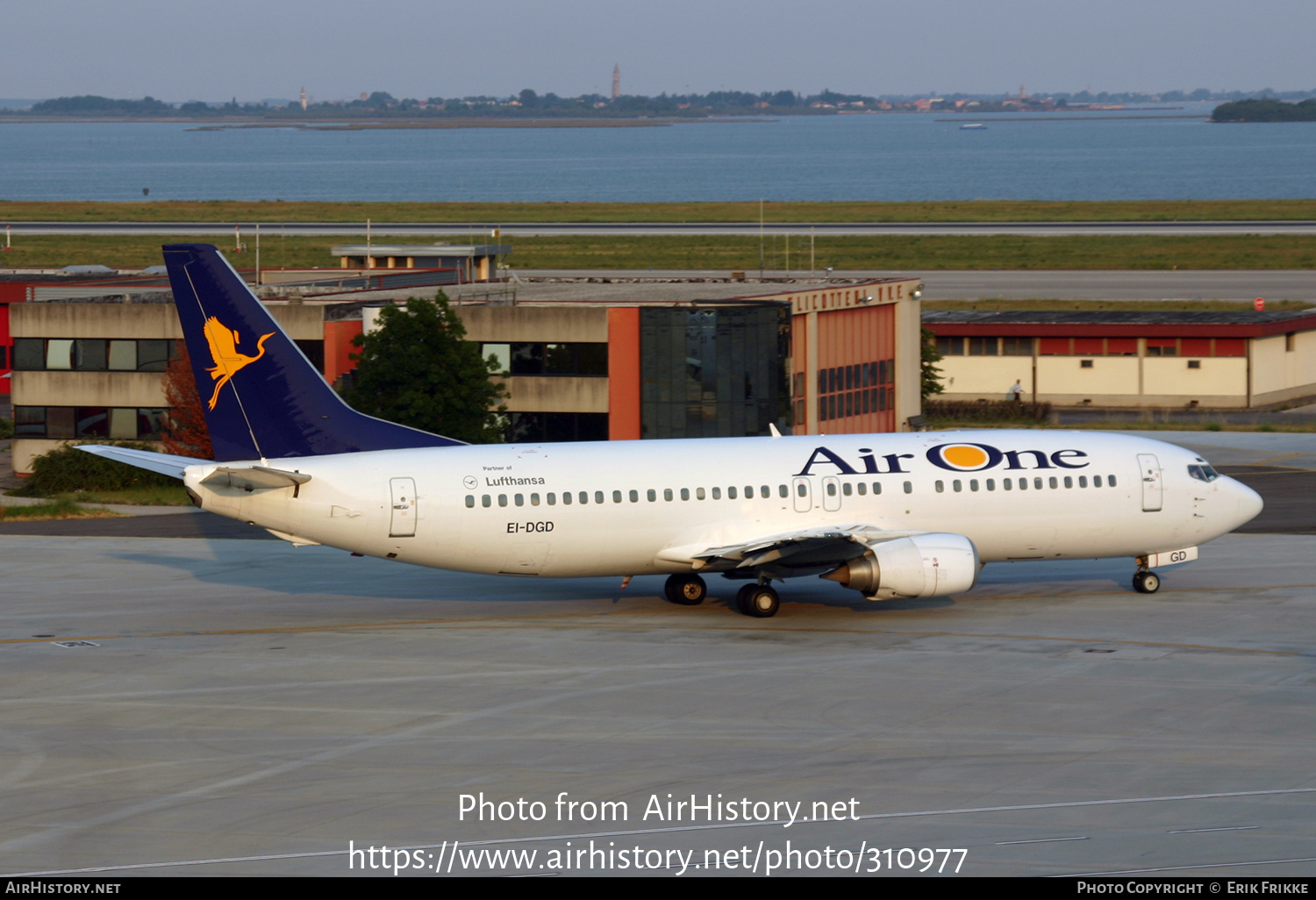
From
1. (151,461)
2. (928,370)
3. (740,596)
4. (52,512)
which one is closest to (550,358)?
(52,512)

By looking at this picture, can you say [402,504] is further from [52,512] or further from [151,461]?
[52,512]

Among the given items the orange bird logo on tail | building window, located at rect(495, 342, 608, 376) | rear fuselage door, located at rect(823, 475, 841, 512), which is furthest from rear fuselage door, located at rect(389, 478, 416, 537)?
building window, located at rect(495, 342, 608, 376)

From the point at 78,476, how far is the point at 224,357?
34.0 meters

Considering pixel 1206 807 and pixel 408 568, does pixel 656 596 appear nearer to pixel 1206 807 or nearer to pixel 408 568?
pixel 408 568

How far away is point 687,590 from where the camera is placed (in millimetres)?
39344

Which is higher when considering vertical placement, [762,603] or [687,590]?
[687,590]

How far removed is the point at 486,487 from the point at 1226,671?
53.8 ft

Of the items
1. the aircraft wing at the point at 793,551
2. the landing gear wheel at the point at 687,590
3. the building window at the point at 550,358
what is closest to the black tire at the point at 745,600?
the aircraft wing at the point at 793,551

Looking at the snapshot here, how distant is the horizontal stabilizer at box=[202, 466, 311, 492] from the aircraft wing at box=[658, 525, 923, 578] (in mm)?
8690

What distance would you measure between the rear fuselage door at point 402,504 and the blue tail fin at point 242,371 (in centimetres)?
171

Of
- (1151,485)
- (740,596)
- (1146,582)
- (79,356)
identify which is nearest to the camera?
(740,596)

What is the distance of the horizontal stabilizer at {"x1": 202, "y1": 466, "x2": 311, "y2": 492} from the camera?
34.8 m

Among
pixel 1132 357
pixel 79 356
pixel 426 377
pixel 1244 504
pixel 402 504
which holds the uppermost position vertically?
pixel 1132 357

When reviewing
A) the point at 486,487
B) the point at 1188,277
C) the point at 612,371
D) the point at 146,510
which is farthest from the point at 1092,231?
the point at 486,487
